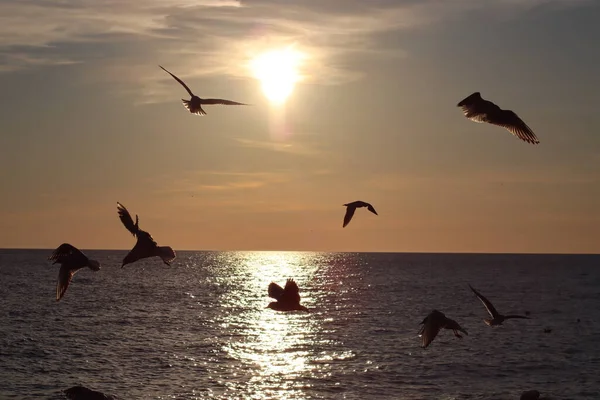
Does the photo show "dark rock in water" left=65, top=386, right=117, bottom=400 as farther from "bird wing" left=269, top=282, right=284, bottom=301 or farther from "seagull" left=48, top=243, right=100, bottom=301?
"bird wing" left=269, top=282, right=284, bottom=301

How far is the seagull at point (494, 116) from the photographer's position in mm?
17750

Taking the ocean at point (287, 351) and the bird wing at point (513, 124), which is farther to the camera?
the ocean at point (287, 351)

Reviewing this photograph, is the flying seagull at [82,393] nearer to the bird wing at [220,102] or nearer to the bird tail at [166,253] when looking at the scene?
the bird tail at [166,253]

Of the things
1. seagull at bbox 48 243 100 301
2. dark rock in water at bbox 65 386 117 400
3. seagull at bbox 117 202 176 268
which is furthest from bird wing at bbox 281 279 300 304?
dark rock in water at bbox 65 386 117 400

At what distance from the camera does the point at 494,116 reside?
714 inches

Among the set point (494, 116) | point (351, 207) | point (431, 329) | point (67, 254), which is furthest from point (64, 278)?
point (494, 116)

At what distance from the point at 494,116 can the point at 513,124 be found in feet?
1.50

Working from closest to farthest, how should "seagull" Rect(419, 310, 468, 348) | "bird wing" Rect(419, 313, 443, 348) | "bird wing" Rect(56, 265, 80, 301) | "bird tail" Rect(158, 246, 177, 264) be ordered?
"bird tail" Rect(158, 246, 177, 264) → "seagull" Rect(419, 310, 468, 348) → "bird wing" Rect(419, 313, 443, 348) → "bird wing" Rect(56, 265, 80, 301)

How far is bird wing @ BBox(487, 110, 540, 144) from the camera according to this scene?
17859 mm

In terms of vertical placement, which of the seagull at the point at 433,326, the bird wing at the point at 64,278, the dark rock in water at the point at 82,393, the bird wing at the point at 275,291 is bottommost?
the dark rock in water at the point at 82,393

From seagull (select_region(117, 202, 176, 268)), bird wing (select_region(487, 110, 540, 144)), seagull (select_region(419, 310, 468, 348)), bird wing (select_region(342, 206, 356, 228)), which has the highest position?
bird wing (select_region(487, 110, 540, 144))

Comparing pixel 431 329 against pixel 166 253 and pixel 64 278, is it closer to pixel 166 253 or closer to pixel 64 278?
pixel 166 253

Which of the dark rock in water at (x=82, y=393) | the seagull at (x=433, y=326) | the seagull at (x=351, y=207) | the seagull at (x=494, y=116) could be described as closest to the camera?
the seagull at (x=494, y=116)

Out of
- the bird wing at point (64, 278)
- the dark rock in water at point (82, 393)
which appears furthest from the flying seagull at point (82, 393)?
the bird wing at point (64, 278)
